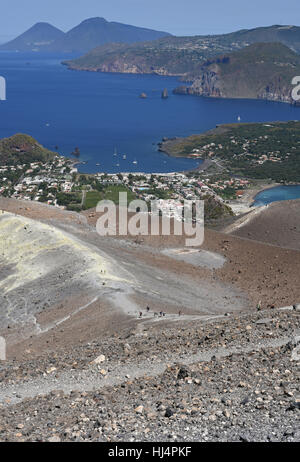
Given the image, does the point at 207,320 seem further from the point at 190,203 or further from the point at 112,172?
the point at 112,172

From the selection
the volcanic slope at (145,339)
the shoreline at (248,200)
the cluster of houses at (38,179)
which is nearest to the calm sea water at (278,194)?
the shoreline at (248,200)

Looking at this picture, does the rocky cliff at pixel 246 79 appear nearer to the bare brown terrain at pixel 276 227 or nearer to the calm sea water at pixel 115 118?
the calm sea water at pixel 115 118

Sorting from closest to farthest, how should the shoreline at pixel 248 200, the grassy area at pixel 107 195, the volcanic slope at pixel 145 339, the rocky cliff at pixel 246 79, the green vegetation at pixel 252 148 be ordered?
1. the volcanic slope at pixel 145 339
2. the grassy area at pixel 107 195
3. the shoreline at pixel 248 200
4. the green vegetation at pixel 252 148
5. the rocky cliff at pixel 246 79

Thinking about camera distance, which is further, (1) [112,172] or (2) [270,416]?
(1) [112,172]

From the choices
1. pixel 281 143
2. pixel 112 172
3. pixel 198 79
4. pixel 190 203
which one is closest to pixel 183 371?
pixel 190 203

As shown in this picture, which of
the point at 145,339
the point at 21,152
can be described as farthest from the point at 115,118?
the point at 145,339
